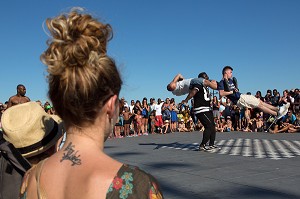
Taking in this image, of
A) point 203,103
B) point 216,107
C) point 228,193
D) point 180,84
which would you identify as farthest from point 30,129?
point 216,107

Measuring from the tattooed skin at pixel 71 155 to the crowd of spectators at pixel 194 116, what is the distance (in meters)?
14.5

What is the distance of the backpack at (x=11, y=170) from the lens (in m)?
1.86

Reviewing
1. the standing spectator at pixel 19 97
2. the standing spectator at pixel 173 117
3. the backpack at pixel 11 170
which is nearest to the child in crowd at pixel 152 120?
the standing spectator at pixel 173 117

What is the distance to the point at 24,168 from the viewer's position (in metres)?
1.87

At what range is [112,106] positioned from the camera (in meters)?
1.29

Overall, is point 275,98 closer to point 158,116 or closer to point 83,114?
point 158,116

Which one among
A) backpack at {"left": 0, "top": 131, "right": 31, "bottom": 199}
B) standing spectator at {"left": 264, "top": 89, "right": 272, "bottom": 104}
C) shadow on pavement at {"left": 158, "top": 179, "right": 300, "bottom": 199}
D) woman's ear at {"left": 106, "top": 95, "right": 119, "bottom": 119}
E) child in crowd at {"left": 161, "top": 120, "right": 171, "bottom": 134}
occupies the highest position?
standing spectator at {"left": 264, "top": 89, "right": 272, "bottom": 104}

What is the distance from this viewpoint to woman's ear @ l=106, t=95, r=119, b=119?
128 cm

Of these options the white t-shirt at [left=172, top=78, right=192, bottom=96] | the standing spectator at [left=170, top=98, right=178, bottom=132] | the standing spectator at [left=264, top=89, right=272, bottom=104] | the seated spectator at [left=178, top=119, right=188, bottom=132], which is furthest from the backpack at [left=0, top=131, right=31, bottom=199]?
the seated spectator at [left=178, top=119, right=188, bottom=132]

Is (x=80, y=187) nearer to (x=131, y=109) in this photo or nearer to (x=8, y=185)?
(x=8, y=185)

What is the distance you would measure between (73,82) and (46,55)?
0.17m

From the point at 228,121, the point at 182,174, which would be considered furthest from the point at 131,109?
the point at 182,174

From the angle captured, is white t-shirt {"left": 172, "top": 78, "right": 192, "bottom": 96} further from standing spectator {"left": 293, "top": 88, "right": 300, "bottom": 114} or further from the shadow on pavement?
standing spectator {"left": 293, "top": 88, "right": 300, "bottom": 114}

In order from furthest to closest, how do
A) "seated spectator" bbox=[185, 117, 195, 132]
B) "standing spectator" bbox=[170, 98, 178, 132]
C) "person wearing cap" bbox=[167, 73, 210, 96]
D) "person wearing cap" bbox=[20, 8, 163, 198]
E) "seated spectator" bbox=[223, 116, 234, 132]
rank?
1. "seated spectator" bbox=[185, 117, 195, 132]
2. "standing spectator" bbox=[170, 98, 178, 132]
3. "seated spectator" bbox=[223, 116, 234, 132]
4. "person wearing cap" bbox=[167, 73, 210, 96]
5. "person wearing cap" bbox=[20, 8, 163, 198]
